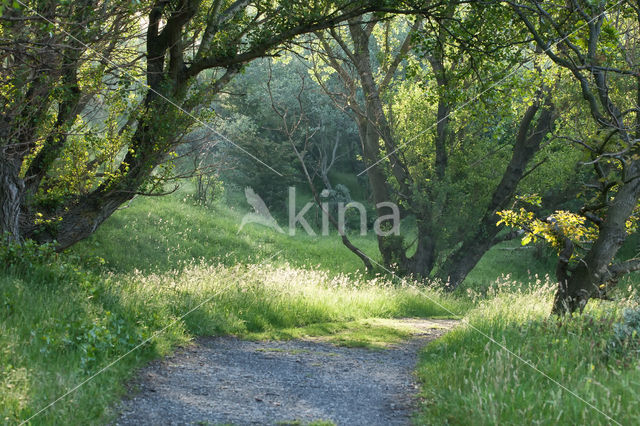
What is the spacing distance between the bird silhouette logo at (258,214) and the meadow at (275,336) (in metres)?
18.3

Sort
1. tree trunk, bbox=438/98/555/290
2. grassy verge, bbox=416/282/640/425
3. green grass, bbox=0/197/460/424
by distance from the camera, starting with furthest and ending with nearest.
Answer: tree trunk, bbox=438/98/555/290, green grass, bbox=0/197/460/424, grassy verge, bbox=416/282/640/425

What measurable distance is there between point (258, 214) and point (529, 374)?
30.1 metres

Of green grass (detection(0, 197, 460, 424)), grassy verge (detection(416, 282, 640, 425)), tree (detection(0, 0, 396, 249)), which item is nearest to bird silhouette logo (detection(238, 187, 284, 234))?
green grass (detection(0, 197, 460, 424))

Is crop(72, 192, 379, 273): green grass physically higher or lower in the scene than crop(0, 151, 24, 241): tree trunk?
lower

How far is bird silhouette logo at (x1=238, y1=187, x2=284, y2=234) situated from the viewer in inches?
1280

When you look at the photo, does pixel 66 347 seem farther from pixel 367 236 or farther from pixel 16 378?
pixel 367 236

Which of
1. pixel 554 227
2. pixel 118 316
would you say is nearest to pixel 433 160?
pixel 554 227

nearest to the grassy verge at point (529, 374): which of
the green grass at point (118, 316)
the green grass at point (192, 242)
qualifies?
the green grass at point (118, 316)

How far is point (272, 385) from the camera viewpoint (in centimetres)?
664

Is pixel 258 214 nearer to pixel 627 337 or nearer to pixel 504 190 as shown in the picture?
pixel 504 190

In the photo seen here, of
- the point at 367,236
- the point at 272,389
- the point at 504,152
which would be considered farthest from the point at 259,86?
the point at 272,389

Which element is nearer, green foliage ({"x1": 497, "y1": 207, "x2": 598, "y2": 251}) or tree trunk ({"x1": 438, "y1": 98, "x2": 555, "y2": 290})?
green foliage ({"x1": 497, "y1": 207, "x2": 598, "y2": 251})

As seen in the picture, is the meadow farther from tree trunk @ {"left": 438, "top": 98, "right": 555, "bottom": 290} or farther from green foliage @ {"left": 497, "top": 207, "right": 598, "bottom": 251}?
tree trunk @ {"left": 438, "top": 98, "right": 555, "bottom": 290}

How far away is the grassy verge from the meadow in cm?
2
